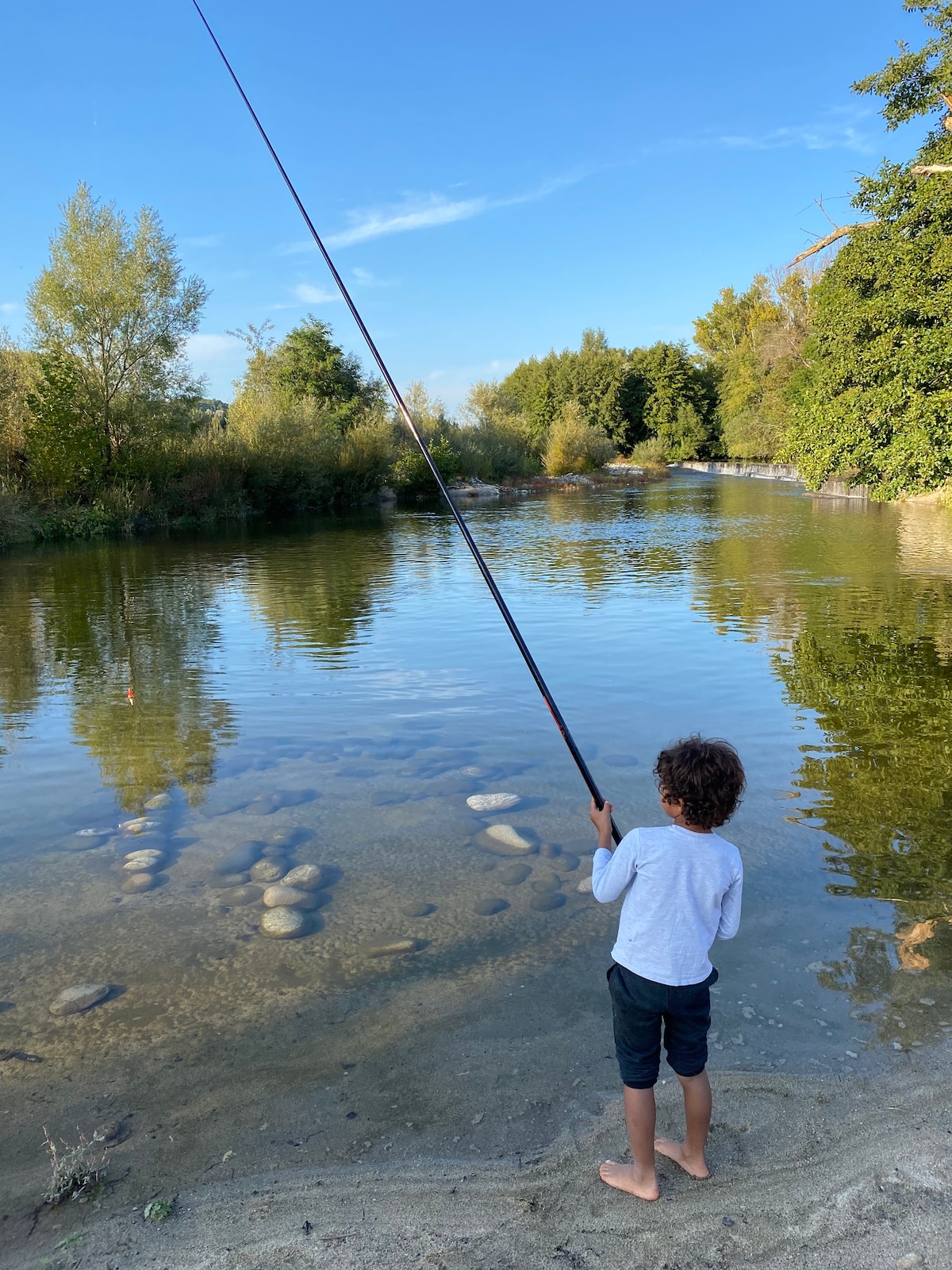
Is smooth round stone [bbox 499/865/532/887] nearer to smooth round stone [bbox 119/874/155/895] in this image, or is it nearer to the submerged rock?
the submerged rock

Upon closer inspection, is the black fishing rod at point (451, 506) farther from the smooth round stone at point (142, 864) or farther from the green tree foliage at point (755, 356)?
the green tree foliage at point (755, 356)

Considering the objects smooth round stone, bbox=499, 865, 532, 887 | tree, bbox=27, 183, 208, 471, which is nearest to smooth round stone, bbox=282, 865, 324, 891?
smooth round stone, bbox=499, 865, 532, 887

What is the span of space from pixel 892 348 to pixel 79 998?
13678 mm

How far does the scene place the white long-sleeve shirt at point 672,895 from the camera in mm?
2629

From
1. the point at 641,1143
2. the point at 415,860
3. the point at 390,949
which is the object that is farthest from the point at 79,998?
the point at 641,1143

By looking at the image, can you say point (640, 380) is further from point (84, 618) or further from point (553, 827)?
point (553, 827)

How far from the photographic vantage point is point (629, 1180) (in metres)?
2.73

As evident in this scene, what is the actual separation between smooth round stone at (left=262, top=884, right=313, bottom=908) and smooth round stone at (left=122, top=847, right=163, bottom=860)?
3.11ft

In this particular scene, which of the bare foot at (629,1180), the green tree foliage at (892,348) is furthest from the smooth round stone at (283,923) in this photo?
the green tree foliage at (892,348)

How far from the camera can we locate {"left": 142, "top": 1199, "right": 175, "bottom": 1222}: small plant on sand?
2.68 meters

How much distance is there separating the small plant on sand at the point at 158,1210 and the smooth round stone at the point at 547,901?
246cm

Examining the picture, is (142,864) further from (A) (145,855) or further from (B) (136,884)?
(B) (136,884)

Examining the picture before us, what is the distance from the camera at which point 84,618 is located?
14820 mm

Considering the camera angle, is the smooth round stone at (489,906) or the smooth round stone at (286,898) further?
the smooth round stone at (286,898)
